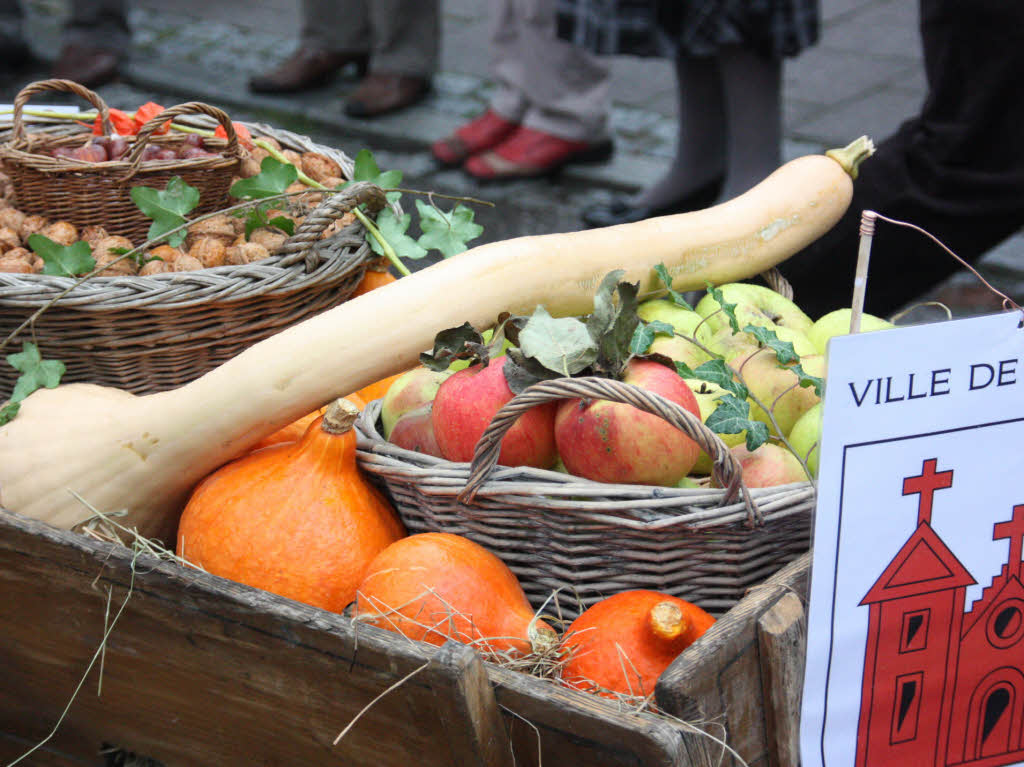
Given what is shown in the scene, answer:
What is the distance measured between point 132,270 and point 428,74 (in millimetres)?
3555

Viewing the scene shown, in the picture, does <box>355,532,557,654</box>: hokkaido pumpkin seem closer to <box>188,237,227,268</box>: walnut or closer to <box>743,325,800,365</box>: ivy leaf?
<box>743,325,800,365</box>: ivy leaf

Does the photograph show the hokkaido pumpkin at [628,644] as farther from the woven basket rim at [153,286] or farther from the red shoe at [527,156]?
the red shoe at [527,156]

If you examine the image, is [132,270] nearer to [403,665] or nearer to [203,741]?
[203,741]

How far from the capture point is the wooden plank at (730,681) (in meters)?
0.93

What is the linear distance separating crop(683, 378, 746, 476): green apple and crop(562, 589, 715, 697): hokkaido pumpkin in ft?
0.73

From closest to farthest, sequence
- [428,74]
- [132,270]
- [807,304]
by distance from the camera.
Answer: [132,270] → [807,304] → [428,74]

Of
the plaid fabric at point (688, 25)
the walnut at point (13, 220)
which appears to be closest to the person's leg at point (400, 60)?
the plaid fabric at point (688, 25)

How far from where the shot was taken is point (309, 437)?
4.33ft

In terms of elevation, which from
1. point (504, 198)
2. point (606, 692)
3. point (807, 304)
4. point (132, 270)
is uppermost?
point (132, 270)

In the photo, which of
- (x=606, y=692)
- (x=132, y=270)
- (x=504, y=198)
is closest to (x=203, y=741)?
(x=606, y=692)

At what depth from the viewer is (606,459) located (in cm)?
113

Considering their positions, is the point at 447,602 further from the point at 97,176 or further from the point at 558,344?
the point at 97,176

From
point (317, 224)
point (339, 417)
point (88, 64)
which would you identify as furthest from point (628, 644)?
point (88, 64)

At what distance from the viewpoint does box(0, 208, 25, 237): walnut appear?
1.69m
